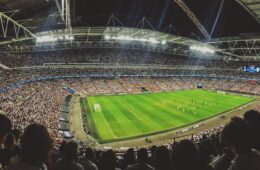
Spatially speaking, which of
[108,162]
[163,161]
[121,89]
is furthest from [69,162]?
→ [121,89]

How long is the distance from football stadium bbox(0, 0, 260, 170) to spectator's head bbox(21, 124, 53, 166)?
1 centimetres

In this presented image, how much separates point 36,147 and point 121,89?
68211 mm

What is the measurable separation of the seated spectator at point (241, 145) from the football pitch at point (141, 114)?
27479mm

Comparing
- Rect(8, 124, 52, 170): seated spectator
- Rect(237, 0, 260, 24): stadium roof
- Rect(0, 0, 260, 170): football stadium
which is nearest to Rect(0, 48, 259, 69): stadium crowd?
Rect(0, 0, 260, 170): football stadium

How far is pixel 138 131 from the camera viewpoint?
1331 inches

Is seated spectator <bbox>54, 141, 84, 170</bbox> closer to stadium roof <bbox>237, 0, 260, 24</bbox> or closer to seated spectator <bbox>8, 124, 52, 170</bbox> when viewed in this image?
seated spectator <bbox>8, 124, 52, 170</bbox>

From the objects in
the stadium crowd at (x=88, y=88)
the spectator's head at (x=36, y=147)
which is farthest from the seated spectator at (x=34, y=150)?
the stadium crowd at (x=88, y=88)

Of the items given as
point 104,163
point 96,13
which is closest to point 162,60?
point 96,13

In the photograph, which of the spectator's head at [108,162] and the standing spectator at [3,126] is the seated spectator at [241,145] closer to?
the standing spectator at [3,126]

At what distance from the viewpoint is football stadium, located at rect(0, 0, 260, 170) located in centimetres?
415

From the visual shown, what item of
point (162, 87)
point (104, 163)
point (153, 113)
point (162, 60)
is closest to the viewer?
point (104, 163)

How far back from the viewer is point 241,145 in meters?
3.62

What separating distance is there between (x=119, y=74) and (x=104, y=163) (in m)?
75.3

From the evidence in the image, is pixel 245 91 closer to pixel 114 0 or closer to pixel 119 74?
pixel 119 74
